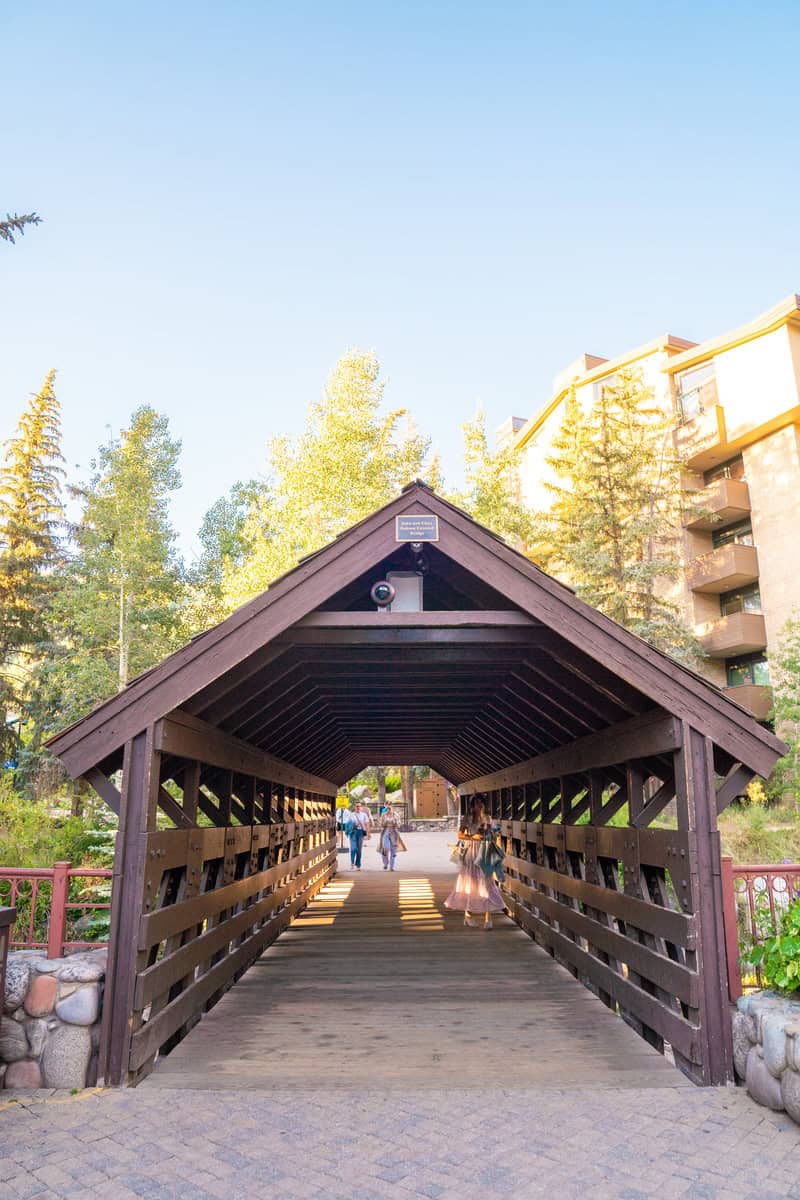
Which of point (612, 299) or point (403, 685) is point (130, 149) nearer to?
point (403, 685)

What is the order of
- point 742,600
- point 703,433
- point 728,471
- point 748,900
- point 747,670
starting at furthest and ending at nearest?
point 728,471 → point 703,433 → point 742,600 → point 747,670 → point 748,900

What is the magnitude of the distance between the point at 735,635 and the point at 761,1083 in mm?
21366

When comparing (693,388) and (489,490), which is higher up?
(693,388)

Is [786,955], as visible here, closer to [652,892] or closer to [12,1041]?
[652,892]

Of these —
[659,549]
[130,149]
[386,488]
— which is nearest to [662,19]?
[130,149]

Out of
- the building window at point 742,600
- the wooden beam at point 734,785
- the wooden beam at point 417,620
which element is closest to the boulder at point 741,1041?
the wooden beam at point 734,785

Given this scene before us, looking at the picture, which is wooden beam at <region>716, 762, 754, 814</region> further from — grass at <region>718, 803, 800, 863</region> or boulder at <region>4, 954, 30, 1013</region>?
grass at <region>718, 803, 800, 863</region>

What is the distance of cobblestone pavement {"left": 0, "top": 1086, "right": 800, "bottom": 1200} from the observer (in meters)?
3.35

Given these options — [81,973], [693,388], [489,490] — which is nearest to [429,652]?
[81,973]

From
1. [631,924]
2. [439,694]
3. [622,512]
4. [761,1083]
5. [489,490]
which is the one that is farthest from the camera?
[489,490]

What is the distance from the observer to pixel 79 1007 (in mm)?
4574

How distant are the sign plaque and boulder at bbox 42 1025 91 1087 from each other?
3.48 m

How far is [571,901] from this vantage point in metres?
8.41

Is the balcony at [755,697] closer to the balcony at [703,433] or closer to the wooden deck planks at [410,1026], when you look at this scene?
the balcony at [703,433]
